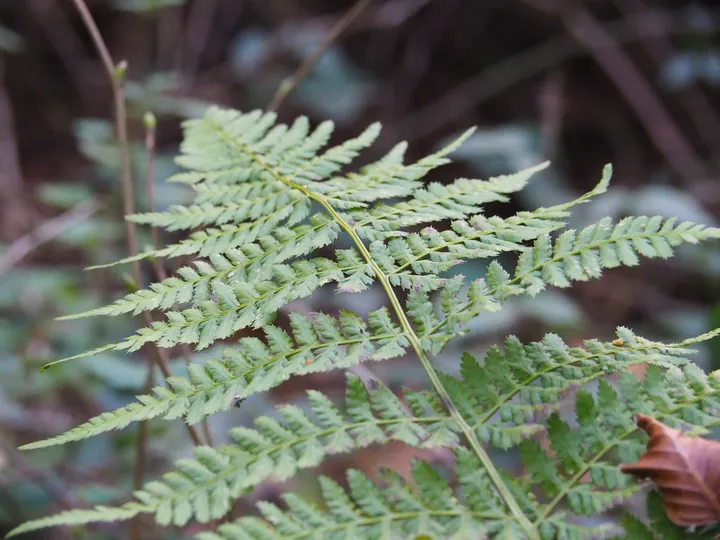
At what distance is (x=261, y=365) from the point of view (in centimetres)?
74

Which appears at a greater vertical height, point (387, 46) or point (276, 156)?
point (387, 46)

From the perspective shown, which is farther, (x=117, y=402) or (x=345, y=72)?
(x=345, y=72)

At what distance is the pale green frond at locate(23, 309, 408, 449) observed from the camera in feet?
2.22

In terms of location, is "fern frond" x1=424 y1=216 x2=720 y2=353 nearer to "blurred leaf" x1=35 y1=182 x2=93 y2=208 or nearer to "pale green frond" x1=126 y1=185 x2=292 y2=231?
"pale green frond" x1=126 y1=185 x2=292 y2=231

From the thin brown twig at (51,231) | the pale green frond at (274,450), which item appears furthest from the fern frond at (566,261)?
the thin brown twig at (51,231)

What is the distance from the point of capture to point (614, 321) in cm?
350

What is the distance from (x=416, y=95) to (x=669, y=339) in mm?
2546

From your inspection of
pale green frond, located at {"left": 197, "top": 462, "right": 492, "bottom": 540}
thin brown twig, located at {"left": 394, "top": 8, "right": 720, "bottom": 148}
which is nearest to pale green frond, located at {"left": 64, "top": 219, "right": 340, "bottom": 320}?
pale green frond, located at {"left": 197, "top": 462, "right": 492, "bottom": 540}

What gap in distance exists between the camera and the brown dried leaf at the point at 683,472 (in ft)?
2.05

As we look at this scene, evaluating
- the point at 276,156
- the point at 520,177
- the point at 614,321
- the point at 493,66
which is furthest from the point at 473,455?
the point at 493,66

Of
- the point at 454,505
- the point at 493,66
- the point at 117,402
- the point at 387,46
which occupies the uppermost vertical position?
the point at 387,46

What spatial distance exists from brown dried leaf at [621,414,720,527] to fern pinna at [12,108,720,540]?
2 cm

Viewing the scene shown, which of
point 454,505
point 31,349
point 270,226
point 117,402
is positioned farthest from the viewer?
point 31,349

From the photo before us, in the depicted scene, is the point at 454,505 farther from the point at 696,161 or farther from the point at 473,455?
the point at 696,161
